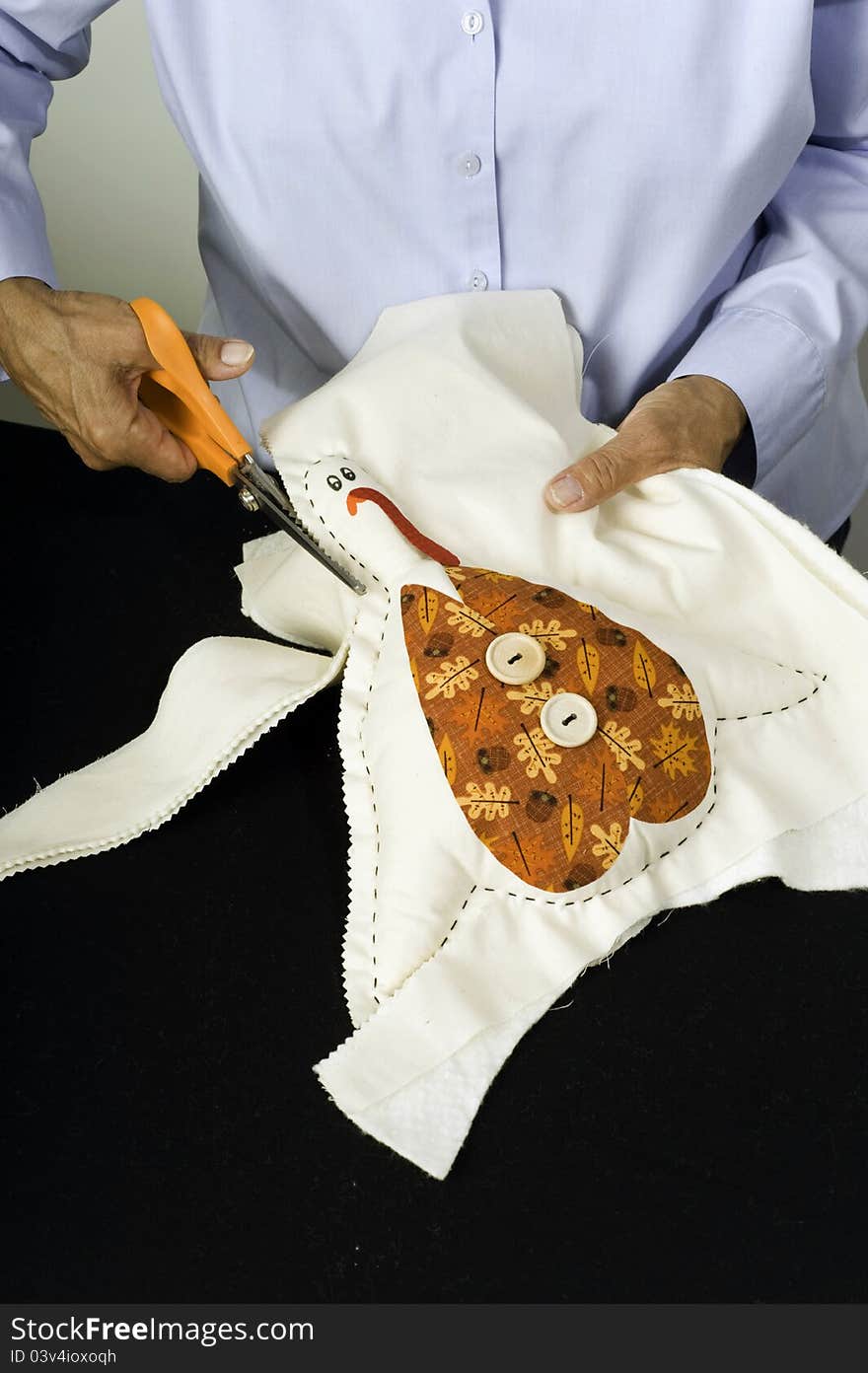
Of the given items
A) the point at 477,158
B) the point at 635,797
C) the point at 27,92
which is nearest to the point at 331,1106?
the point at 635,797

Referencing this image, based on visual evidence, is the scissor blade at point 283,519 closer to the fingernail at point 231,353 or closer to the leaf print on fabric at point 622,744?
the fingernail at point 231,353

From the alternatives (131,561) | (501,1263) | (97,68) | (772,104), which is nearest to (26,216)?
(131,561)

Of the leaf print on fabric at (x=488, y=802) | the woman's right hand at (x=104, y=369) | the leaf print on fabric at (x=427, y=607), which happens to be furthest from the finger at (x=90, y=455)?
the leaf print on fabric at (x=488, y=802)

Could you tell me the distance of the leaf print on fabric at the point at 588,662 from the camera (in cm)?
62

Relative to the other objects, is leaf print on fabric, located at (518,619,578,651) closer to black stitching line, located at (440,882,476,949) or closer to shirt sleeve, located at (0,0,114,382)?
black stitching line, located at (440,882,476,949)

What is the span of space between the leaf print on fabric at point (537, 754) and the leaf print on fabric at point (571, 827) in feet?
0.06

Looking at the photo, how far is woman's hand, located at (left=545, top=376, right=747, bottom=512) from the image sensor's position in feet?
2.33

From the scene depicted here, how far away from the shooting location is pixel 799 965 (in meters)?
0.63

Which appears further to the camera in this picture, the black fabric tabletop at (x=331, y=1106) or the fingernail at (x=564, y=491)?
the fingernail at (x=564, y=491)

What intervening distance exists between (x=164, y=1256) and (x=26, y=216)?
2.25ft

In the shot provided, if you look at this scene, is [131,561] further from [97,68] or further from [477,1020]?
[97,68]

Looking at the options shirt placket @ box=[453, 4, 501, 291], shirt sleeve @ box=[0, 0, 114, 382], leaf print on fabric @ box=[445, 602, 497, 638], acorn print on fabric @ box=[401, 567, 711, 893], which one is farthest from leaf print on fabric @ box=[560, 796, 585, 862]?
shirt sleeve @ box=[0, 0, 114, 382]

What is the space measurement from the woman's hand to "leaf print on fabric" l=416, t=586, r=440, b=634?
0.34ft

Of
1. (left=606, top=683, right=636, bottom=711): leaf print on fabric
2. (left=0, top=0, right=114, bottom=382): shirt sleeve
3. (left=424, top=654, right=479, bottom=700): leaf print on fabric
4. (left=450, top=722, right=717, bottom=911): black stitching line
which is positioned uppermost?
(left=0, top=0, right=114, bottom=382): shirt sleeve
